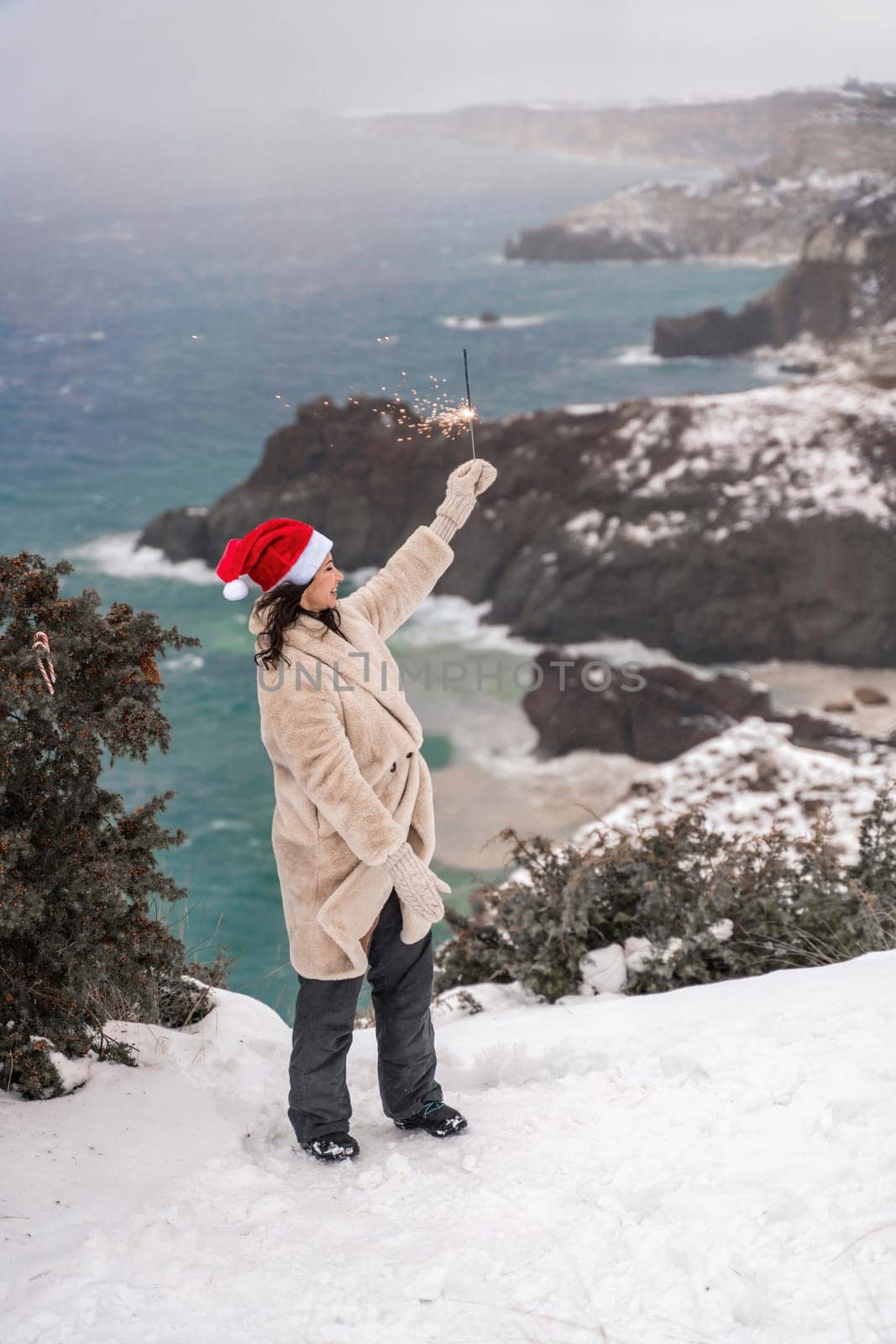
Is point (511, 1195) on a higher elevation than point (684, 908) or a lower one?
higher

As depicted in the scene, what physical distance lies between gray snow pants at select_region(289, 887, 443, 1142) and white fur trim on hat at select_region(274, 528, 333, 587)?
1.97ft

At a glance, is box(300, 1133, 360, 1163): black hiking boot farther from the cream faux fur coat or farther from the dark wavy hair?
the dark wavy hair

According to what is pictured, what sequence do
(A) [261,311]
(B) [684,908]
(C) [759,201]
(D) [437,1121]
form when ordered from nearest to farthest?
(D) [437,1121]
(B) [684,908]
(A) [261,311]
(C) [759,201]

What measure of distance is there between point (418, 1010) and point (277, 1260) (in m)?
0.53

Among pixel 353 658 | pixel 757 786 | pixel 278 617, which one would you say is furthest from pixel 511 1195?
pixel 757 786

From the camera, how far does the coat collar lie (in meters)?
1.94

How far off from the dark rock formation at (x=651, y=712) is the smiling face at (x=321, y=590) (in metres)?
12.2

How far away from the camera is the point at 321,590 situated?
196 cm

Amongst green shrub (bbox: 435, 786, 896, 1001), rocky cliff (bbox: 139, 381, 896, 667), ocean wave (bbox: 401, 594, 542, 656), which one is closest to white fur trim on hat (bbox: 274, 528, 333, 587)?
green shrub (bbox: 435, 786, 896, 1001)

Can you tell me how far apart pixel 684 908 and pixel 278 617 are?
1.74 meters

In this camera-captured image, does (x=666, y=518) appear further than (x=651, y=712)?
Yes

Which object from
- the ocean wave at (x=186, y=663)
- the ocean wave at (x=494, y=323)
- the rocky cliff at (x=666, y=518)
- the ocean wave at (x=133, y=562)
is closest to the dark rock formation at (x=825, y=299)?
the ocean wave at (x=494, y=323)

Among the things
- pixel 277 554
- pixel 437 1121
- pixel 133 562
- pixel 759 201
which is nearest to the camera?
pixel 277 554
